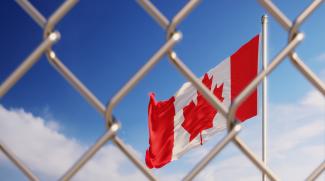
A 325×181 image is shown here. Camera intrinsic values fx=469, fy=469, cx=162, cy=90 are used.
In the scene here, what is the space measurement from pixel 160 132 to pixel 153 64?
29.2 ft

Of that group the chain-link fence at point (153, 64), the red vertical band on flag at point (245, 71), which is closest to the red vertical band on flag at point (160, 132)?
the red vertical band on flag at point (245, 71)

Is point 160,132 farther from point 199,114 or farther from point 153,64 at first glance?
point 153,64

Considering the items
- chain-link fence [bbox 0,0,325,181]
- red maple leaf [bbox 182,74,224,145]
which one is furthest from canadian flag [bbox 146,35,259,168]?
chain-link fence [bbox 0,0,325,181]

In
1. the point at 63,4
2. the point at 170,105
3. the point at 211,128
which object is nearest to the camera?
the point at 63,4

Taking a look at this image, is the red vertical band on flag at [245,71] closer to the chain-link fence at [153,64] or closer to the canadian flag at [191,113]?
the canadian flag at [191,113]

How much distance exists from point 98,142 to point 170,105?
8946 millimetres

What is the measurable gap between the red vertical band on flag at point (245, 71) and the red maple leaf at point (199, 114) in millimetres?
509

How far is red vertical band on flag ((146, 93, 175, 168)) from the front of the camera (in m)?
9.50

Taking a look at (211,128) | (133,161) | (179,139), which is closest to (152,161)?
(179,139)

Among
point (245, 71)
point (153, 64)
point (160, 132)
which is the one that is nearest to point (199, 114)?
point (160, 132)

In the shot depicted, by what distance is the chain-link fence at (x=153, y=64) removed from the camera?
912mm

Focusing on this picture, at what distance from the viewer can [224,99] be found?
9.27m

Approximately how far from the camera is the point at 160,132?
32.1ft

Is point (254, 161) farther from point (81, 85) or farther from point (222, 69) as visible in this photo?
point (222, 69)
